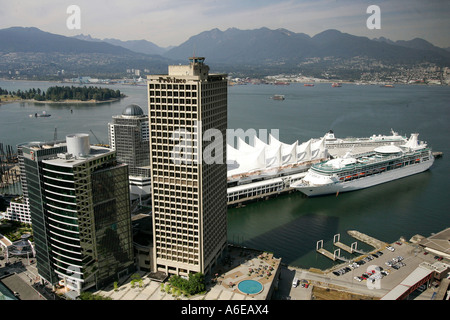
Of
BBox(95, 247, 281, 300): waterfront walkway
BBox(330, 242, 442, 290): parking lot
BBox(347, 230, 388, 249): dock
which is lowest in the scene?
BBox(347, 230, 388, 249): dock

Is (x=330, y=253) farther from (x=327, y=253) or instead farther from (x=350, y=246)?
(x=350, y=246)

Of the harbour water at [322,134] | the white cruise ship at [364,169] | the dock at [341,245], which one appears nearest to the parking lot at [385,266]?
the dock at [341,245]

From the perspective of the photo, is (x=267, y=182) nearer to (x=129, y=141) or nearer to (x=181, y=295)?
(x=129, y=141)

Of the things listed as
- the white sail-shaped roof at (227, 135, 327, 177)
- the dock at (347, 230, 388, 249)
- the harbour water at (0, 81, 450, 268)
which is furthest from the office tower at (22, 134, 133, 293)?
the white sail-shaped roof at (227, 135, 327, 177)

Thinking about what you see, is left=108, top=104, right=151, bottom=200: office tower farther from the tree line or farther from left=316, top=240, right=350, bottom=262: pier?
the tree line

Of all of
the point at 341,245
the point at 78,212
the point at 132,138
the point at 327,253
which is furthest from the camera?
the point at 132,138

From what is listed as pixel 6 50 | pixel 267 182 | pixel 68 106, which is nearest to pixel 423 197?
pixel 267 182
